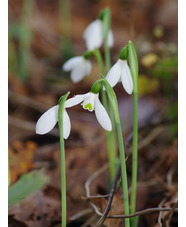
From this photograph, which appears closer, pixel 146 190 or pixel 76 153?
pixel 146 190

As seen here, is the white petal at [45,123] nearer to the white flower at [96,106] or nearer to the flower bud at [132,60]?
the white flower at [96,106]

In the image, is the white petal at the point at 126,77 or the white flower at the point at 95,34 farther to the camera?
the white flower at the point at 95,34

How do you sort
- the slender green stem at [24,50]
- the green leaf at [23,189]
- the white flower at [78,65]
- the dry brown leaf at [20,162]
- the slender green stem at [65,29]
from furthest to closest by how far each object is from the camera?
the slender green stem at [65,29]
the slender green stem at [24,50]
the dry brown leaf at [20,162]
the white flower at [78,65]
the green leaf at [23,189]

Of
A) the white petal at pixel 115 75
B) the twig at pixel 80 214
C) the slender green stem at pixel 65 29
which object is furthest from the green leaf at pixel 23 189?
the slender green stem at pixel 65 29

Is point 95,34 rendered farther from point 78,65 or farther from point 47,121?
point 47,121

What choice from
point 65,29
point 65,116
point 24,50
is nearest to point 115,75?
point 65,116

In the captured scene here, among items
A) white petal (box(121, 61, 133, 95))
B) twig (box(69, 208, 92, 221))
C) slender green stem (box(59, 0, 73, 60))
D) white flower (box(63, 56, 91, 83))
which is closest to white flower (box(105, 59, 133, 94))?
white petal (box(121, 61, 133, 95))
